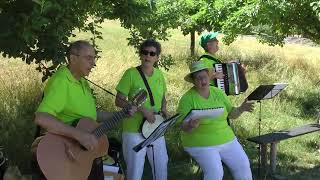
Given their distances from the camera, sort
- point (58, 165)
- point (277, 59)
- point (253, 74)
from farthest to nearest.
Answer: point (277, 59), point (253, 74), point (58, 165)

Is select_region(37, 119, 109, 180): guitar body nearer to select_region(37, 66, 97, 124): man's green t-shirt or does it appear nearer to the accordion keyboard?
select_region(37, 66, 97, 124): man's green t-shirt

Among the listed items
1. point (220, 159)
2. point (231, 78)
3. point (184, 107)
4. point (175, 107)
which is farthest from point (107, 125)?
point (175, 107)

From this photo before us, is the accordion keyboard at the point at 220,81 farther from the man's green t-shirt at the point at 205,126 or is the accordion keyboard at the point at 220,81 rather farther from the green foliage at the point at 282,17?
the green foliage at the point at 282,17

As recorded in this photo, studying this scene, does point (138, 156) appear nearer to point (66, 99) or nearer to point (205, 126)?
point (205, 126)

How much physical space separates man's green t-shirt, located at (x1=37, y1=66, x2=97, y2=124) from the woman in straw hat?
4.12ft

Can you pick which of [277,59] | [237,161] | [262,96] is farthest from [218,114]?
[277,59]

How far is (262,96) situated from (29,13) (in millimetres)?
2712

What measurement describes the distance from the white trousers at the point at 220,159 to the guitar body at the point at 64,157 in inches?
55.0

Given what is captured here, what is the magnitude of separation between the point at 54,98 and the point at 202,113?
4.98 feet

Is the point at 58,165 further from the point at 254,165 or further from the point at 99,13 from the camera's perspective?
the point at 254,165

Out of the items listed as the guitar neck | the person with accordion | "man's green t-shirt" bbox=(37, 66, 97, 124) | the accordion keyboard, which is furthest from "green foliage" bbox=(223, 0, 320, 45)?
"man's green t-shirt" bbox=(37, 66, 97, 124)

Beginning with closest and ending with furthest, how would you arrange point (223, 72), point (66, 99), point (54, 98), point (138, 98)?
point (54, 98), point (66, 99), point (138, 98), point (223, 72)

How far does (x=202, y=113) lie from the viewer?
4.69 meters

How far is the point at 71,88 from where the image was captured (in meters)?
3.85
